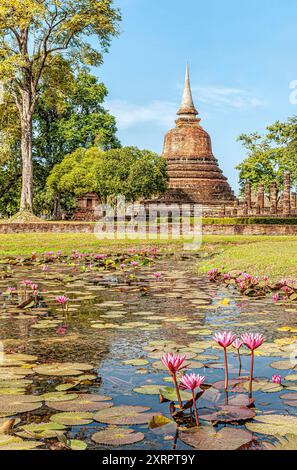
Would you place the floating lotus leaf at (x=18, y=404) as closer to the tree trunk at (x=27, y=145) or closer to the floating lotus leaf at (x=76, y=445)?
the floating lotus leaf at (x=76, y=445)

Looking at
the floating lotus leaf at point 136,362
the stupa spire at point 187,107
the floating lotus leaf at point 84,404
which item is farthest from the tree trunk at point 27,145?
the stupa spire at point 187,107

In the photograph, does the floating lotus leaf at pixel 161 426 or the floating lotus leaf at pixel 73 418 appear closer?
the floating lotus leaf at pixel 161 426

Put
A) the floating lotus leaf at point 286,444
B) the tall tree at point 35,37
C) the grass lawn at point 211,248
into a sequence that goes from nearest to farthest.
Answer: the floating lotus leaf at point 286,444, the grass lawn at point 211,248, the tall tree at point 35,37

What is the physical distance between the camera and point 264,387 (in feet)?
10.0

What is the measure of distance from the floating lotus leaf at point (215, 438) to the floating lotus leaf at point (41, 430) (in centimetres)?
52

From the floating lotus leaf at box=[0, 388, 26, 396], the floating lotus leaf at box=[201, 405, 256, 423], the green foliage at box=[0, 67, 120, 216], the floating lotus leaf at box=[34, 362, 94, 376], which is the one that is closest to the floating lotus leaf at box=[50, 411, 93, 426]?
the floating lotus leaf at box=[0, 388, 26, 396]

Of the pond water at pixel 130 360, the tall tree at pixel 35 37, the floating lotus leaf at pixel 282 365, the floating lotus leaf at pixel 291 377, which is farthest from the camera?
the tall tree at pixel 35 37

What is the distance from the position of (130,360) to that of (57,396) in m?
0.83

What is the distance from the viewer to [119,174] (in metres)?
31.1

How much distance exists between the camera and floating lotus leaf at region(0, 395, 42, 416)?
106 inches

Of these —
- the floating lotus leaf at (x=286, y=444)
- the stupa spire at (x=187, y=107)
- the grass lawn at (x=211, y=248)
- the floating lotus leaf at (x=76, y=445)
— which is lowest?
the floating lotus leaf at (x=76, y=445)

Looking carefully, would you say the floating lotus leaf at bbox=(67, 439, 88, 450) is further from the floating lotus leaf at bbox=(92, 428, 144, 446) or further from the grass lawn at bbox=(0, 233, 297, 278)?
the grass lawn at bbox=(0, 233, 297, 278)

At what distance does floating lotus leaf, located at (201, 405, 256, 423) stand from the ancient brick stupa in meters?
38.2

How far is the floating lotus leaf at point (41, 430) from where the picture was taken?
2361 millimetres
